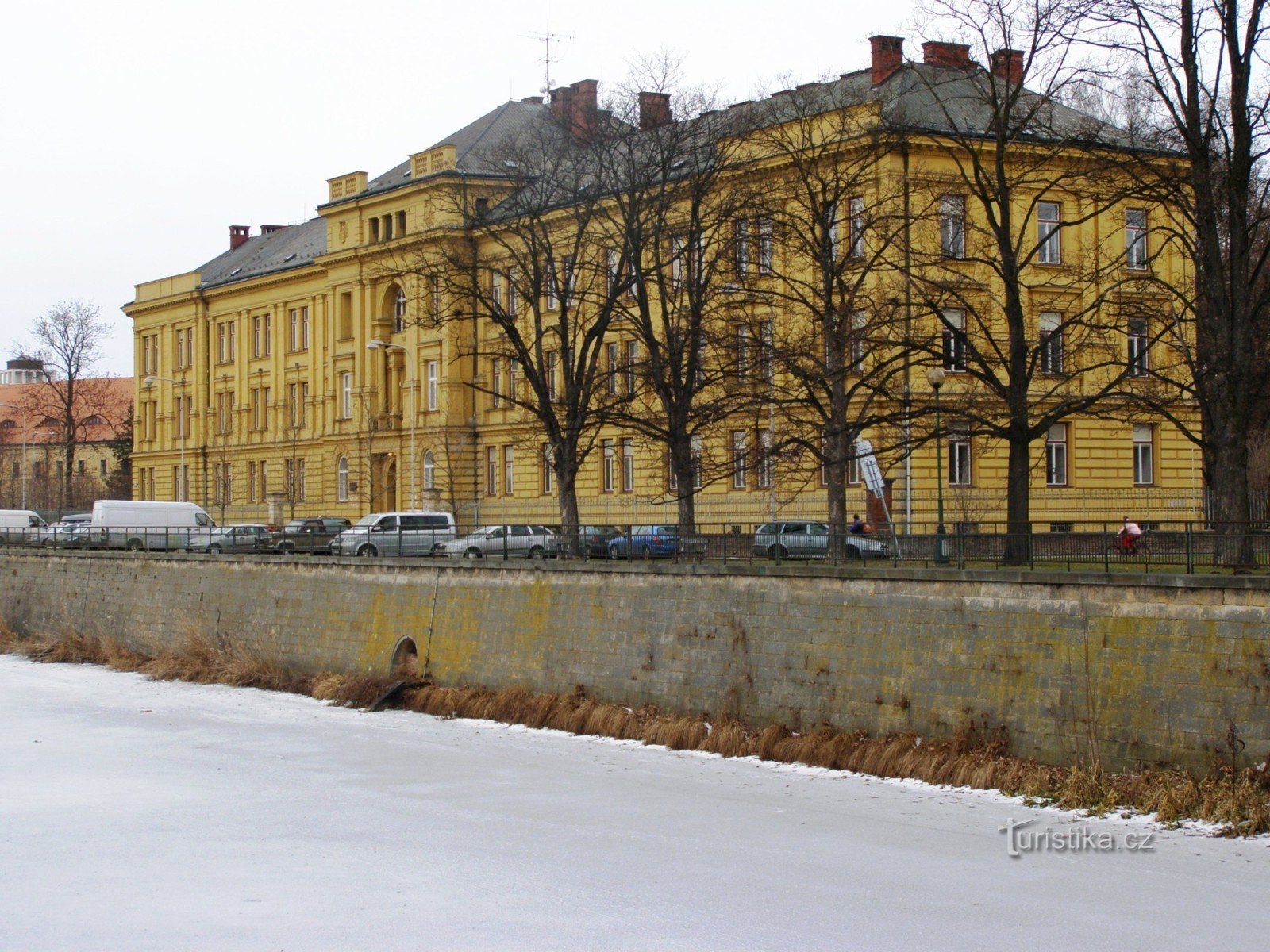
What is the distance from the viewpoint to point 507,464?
73250 mm

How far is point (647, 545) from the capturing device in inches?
1341

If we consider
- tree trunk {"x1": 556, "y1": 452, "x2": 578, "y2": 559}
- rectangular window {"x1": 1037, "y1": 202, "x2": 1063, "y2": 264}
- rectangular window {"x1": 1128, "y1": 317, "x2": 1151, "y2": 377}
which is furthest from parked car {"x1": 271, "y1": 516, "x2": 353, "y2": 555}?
rectangular window {"x1": 1037, "y1": 202, "x2": 1063, "y2": 264}

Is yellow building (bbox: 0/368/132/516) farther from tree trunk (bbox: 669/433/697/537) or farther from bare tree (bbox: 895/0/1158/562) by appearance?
bare tree (bbox: 895/0/1158/562)

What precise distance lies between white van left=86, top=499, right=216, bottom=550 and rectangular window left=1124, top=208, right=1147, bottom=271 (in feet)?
97.8

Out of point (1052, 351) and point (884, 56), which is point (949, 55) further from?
point (884, 56)

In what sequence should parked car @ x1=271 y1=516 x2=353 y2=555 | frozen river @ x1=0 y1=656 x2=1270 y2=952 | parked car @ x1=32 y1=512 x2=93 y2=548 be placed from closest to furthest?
frozen river @ x1=0 y1=656 x2=1270 y2=952 < parked car @ x1=271 y1=516 x2=353 y2=555 < parked car @ x1=32 y1=512 x2=93 y2=548

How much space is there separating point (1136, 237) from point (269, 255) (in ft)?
228

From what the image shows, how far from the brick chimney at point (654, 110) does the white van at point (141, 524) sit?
2009cm

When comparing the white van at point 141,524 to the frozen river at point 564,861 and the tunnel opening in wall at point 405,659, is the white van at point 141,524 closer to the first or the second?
the tunnel opening in wall at point 405,659

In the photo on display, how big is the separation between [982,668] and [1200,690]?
3.80 metres

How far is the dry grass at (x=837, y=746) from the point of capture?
2152 cm

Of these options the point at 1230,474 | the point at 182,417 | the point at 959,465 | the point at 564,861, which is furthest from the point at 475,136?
the point at 564,861

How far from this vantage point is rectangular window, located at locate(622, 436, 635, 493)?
6519 centimetres

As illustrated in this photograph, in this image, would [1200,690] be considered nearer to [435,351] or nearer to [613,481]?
[613,481]
